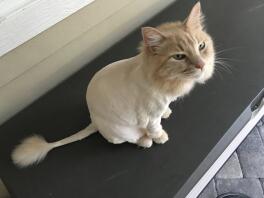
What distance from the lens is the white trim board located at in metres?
0.75

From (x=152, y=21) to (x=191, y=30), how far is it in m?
0.45

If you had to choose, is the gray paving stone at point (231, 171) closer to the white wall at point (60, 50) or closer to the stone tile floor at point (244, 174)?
the stone tile floor at point (244, 174)

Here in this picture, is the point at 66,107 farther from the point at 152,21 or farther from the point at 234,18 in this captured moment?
the point at 234,18

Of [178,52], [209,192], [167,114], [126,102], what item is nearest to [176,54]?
[178,52]

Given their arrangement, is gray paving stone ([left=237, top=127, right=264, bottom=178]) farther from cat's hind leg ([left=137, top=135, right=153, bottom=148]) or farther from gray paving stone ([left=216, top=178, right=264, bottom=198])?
cat's hind leg ([left=137, top=135, right=153, bottom=148])

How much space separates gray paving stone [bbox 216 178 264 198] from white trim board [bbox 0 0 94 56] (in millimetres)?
790

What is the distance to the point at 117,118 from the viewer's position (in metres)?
0.81

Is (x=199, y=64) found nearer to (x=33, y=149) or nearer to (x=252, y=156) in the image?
(x=33, y=149)

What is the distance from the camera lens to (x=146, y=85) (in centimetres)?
74

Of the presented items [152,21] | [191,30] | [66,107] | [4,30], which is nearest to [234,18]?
[152,21]

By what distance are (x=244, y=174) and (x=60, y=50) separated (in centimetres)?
77

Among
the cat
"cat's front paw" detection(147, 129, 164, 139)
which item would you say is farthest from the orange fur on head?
"cat's front paw" detection(147, 129, 164, 139)

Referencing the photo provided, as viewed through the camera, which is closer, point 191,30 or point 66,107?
point 191,30

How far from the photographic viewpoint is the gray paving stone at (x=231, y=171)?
128 cm
